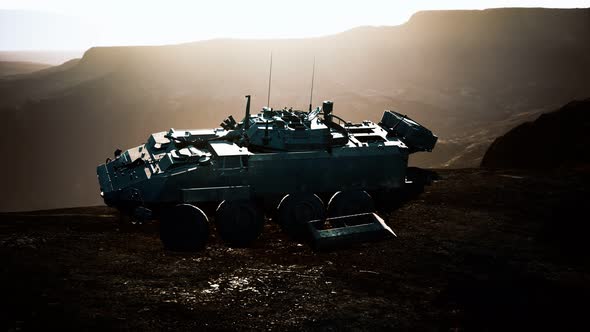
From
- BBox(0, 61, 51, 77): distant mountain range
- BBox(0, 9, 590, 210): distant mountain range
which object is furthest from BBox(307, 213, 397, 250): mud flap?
BBox(0, 61, 51, 77): distant mountain range

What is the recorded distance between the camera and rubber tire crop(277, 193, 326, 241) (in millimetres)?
10289

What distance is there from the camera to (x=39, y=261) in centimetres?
904

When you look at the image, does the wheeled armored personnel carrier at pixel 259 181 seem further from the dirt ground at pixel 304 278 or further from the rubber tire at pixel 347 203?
the dirt ground at pixel 304 278

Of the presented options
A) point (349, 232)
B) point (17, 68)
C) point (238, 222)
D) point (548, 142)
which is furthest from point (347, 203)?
point (17, 68)

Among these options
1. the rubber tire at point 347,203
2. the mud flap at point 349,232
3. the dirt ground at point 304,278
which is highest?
the rubber tire at point 347,203

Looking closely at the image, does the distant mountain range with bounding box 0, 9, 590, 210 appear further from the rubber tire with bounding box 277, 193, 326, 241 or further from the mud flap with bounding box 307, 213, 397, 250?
the rubber tire with bounding box 277, 193, 326, 241

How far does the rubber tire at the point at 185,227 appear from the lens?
31.3 ft

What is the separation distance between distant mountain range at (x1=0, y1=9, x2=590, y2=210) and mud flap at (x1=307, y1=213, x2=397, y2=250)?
26613 millimetres

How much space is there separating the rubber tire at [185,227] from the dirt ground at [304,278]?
0.24 m

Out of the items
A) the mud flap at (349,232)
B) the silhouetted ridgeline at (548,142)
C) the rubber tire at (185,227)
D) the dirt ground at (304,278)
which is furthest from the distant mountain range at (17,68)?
the mud flap at (349,232)

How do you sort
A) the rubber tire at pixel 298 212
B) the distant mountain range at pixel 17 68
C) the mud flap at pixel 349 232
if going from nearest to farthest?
1. the mud flap at pixel 349 232
2. the rubber tire at pixel 298 212
3. the distant mountain range at pixel 17 68

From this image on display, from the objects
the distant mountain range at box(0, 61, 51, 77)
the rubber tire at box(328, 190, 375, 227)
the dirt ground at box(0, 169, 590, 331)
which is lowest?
the dirt ground at box(0, 169, 590, 331)

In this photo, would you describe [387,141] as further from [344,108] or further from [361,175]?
[344,108]

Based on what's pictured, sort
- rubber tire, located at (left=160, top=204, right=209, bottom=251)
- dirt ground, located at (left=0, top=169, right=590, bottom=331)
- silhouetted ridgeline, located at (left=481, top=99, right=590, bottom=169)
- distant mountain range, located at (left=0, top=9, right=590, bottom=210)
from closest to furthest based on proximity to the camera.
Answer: dirt ground, located at (left=0, top=169, right=590, bottom=331) < rubber tire, located at (left=160, top=204, right=209, bottom=251) < silhouetted ridgeline, located at (left=481, top=99, right=590, bottom=169) < distant mountain range, located at (left=0, top=9, right=590, bottom=210)
